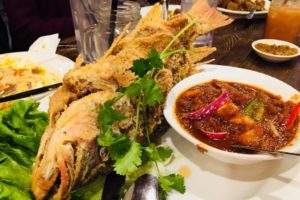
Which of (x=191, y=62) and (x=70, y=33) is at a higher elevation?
(x=191, y=62)

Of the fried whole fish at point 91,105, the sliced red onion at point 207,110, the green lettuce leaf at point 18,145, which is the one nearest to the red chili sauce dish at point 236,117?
the sliced red onion at point 207,110

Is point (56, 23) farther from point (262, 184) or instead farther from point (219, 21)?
point (262, 184)

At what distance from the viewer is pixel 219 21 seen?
6.93 feet

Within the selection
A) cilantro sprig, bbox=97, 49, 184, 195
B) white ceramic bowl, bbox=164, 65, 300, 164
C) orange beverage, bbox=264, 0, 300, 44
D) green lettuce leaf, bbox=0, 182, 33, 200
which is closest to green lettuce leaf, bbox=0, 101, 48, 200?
green lettuce leaf, bbox=0, 182, 33, 200

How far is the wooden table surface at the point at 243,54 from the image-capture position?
7.85 ft

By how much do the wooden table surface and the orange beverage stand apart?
15 cm

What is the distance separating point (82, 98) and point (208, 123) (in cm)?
59

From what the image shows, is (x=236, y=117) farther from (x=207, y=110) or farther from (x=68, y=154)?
(x=68, y=154)

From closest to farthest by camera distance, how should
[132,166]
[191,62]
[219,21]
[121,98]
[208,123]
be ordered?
[132,166], [121,98], [208,123], [191,62], [219,21]

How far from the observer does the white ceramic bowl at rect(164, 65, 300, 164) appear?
1.33 meters

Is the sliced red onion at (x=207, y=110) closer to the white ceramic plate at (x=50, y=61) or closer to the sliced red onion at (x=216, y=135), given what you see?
the sliced red onion at (x=216, y=135)

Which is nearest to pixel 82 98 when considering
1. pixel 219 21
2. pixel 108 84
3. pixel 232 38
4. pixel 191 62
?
pixel 108 84

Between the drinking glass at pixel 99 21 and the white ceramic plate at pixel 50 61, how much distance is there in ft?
0.55

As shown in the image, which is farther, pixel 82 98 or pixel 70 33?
pixel 70 33
